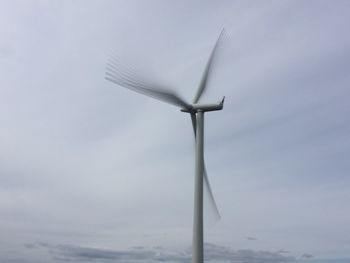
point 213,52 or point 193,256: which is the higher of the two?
point 213,52

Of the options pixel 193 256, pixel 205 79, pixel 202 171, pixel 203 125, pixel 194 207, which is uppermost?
pixel 205 79

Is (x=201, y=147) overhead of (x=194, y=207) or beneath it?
overhead

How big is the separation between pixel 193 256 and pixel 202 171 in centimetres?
1294

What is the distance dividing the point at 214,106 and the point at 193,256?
2432 cm

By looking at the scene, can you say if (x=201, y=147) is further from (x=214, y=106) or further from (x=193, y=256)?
(x=193, y=256)

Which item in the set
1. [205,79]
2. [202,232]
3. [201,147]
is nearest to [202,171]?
[201,147]

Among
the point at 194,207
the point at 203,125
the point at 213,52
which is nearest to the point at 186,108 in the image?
the point at 203,125

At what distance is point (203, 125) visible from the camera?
78.6m

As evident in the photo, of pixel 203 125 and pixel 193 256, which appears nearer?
pixel 193 256

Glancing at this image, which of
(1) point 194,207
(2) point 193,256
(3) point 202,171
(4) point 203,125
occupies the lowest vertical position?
(2) point 193,256

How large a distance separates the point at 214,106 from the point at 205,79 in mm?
5033

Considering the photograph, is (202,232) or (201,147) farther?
(201,147)

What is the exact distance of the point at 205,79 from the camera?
79.7 m

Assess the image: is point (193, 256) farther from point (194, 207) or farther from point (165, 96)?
point (165, 96)
